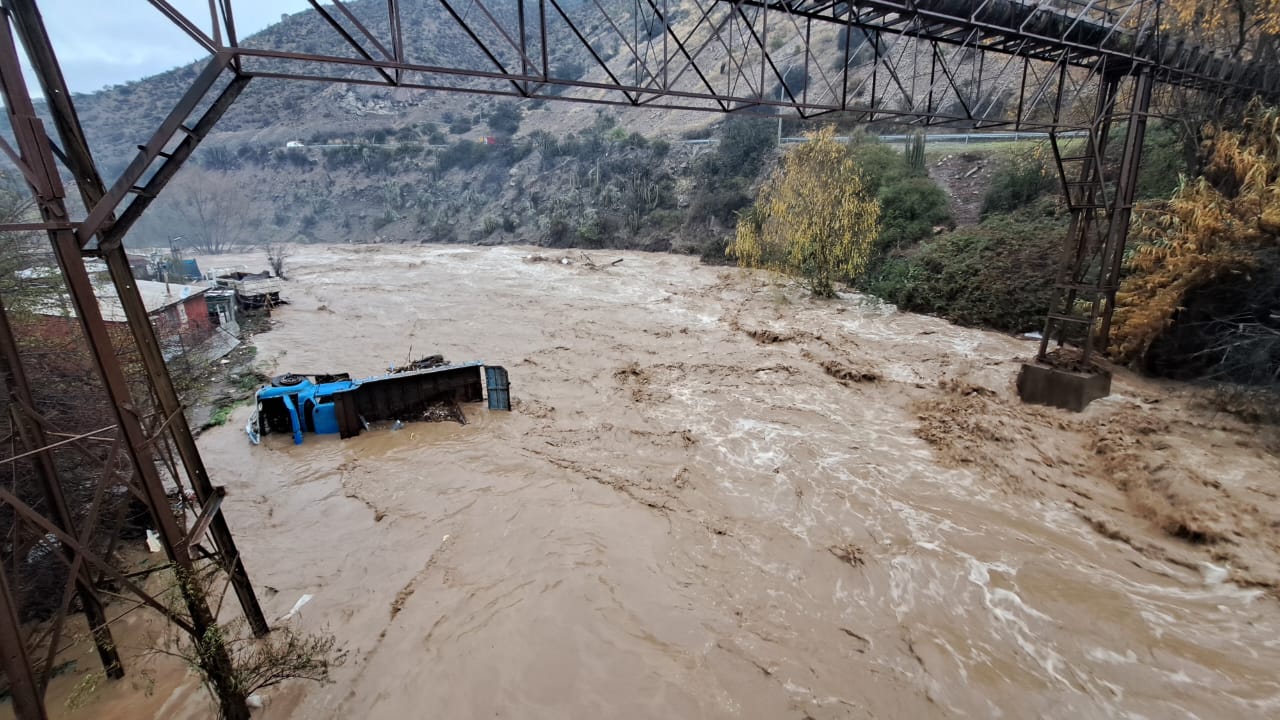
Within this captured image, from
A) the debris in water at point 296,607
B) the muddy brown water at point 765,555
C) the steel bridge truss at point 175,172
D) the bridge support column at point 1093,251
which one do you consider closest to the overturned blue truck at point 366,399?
the muddy brown water at point 765,555

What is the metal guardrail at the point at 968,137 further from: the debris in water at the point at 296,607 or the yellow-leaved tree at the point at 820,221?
the debris in water at the point at 296,607

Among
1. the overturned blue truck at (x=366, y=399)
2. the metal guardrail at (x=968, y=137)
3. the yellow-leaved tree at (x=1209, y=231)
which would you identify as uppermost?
the metal guardrail at (x=968, y=137)

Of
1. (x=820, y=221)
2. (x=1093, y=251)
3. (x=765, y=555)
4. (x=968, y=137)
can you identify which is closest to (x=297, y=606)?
(x=765, y=555)

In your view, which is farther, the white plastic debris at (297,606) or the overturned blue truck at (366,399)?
the overturned blue truck at (366,399)

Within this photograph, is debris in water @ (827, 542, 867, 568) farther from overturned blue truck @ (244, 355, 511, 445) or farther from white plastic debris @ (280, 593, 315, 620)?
overturned blue truck @ (244, 355, 511, 445)

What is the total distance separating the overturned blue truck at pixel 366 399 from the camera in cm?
1098

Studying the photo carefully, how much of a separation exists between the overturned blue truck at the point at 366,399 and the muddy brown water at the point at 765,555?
435mm

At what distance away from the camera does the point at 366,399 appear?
11.3 metres

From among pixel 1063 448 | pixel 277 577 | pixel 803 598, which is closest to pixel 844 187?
pixel 1063 448

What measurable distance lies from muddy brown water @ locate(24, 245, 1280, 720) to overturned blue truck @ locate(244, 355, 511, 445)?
17.1 inches

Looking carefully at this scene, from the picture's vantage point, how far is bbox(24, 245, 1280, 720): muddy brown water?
18.1 feet

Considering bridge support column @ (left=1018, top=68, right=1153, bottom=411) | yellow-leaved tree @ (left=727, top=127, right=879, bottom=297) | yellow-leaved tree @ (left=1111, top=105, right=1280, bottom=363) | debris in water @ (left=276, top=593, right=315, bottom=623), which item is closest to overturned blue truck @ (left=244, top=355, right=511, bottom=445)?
debris in water @ (left=276, top=593, right=315, bottom=623)

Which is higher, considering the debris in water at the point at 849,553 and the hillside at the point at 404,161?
the hillside at the point at 404,161

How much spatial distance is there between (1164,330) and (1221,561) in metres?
6.97
